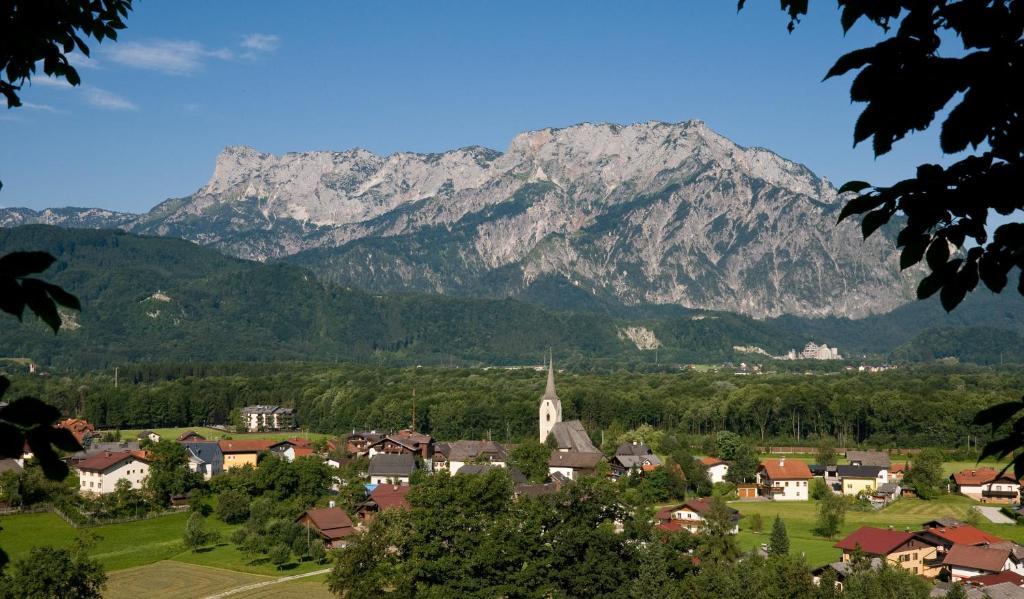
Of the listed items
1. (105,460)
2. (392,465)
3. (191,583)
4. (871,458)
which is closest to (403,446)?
(392,465)

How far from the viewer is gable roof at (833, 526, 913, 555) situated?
170ft

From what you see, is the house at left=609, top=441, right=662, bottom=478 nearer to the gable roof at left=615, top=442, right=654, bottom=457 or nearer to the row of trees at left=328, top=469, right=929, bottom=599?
the gable roof at left=615, top=442, right=654, bottom=457

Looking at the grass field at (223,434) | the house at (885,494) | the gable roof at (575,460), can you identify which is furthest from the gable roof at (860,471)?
the grass field at (223,434)

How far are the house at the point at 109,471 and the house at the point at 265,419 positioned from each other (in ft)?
202

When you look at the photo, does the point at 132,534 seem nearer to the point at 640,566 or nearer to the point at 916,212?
the point at 640,566

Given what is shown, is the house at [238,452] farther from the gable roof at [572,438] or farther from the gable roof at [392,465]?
the gable roof at [572,438]

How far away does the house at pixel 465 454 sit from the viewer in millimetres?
94500

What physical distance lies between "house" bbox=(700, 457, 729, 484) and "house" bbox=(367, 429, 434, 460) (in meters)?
27.8

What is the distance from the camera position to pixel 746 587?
39.0 metres

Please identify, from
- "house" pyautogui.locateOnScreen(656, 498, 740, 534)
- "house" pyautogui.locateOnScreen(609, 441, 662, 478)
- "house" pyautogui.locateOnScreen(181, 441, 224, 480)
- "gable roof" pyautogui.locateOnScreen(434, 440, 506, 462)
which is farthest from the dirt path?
"gable roof" pyautogui.locateOnScreen(434, 440, 506, 462)

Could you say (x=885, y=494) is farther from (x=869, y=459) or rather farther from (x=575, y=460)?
(x=575, y=460)

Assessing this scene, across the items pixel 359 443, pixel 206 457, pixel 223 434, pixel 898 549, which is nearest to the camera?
pixel 898 549

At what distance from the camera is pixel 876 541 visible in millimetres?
53219

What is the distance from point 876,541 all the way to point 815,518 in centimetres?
1798
